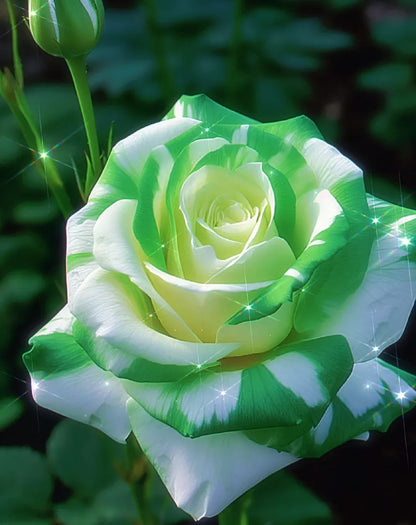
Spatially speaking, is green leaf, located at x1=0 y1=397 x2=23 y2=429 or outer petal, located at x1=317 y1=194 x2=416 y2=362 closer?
outer petal, located at x1=317 y1=194 x2=416 y2=362

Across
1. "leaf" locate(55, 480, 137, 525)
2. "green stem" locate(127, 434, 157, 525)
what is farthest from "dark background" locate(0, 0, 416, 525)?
"green stem" locate(127, 434, 157, 525)

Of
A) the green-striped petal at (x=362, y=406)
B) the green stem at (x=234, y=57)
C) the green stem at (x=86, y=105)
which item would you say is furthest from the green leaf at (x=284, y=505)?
the green stem at (x=234, y=57)

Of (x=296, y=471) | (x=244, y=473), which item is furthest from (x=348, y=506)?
(x=244, y=473)

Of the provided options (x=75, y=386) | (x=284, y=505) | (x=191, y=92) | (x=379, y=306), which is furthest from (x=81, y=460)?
(x=191, y=92)

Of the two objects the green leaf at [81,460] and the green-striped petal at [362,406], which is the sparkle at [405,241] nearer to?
the green-striped petal at [362,406]

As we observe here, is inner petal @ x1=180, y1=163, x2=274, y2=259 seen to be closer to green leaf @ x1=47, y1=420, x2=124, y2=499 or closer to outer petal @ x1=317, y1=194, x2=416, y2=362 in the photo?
outer petal @ x1=317, y1=194, x2=416, y2=362

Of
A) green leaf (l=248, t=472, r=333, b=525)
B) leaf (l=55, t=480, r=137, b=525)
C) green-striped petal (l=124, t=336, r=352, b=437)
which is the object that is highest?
green-striped petal (l=124, t=336, r=352, b=437)
